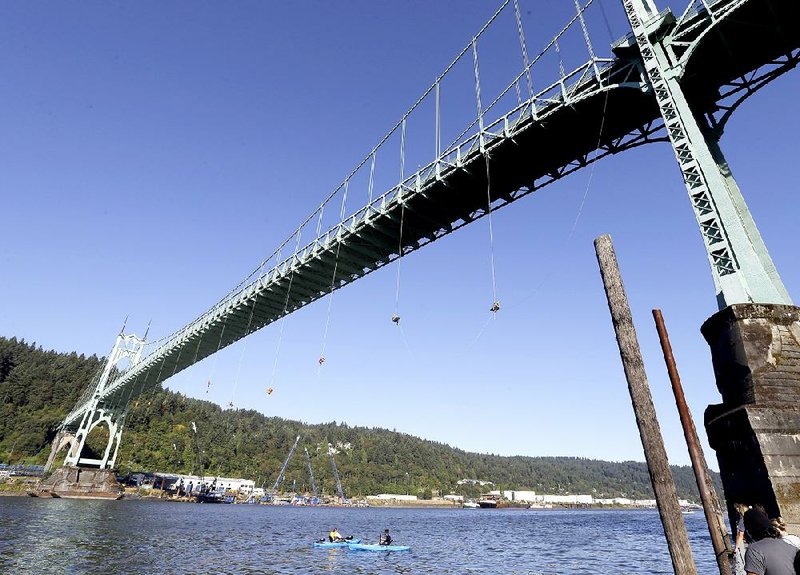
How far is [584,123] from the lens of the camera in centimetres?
1961

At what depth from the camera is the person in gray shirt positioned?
15.7 ft

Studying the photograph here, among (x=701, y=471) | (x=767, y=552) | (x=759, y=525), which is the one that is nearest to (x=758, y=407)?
(x=701, y=471)

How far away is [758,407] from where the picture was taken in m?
8.54

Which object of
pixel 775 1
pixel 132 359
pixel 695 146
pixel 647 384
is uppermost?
pixel 132 359

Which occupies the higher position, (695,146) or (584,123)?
(584,123)

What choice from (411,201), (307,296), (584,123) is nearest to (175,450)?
(307,296)

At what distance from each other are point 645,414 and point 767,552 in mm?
3086

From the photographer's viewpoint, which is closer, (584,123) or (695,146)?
(695,146)

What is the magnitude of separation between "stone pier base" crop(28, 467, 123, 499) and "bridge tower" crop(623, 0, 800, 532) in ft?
286

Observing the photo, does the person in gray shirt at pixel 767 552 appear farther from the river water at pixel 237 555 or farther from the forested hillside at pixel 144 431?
the forested hillside at pixel 144 431

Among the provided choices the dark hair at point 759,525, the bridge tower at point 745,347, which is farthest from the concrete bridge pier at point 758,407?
the dark hair at point 759,525

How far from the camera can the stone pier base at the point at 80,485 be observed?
69875mm

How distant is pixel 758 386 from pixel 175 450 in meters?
143

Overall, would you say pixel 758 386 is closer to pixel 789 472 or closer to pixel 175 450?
pixel 789 472
